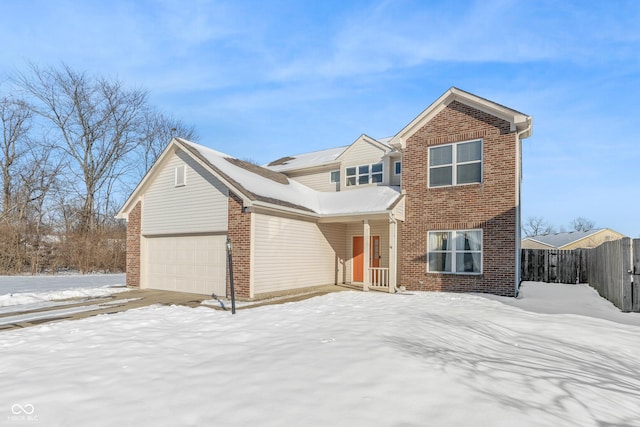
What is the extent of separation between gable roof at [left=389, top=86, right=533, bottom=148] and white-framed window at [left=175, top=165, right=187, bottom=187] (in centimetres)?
789

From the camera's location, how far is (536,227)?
75875 mm

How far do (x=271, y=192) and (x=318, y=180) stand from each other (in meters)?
5.26

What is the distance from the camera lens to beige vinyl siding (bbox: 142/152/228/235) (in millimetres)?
12141


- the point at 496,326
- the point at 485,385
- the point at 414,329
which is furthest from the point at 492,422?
the point at 496,326

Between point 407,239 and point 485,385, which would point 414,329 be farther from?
point 407,239

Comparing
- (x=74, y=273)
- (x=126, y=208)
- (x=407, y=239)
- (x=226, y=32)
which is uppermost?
(x=226, y=32)

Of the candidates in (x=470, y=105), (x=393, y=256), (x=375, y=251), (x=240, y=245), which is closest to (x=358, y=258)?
(x=375, y=251)

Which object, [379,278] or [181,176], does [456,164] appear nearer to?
[379,278]

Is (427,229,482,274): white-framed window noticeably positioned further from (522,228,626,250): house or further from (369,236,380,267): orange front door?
(522,228,626,250): house

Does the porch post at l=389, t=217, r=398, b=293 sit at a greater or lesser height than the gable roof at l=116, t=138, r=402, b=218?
lesser

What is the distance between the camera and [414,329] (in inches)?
269

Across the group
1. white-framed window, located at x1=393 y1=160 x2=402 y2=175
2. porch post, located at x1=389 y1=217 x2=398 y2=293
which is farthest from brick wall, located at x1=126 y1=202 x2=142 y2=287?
white-framed window, located at x1=393 y1=160 x2=402 y2=175

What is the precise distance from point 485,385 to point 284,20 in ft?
36.9

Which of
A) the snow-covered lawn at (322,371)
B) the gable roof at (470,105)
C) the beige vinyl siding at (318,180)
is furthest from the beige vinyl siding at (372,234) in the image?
the snow-covered lawn at (322,371)
